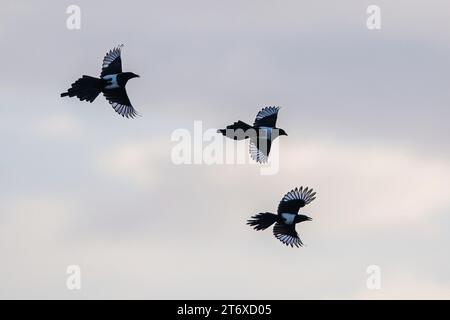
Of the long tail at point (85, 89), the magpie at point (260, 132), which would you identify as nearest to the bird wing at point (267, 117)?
the magpie at point (260, 132)

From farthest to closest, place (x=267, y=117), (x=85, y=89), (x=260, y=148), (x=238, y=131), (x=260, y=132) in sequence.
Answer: (x=267, y=117), (x=260, y=132), (x=260, y=148), (x=238, y=131), (x=85, y=89)

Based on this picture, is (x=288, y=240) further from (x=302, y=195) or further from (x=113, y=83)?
(x=113, y=83)

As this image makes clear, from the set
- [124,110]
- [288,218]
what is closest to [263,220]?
[288,218]

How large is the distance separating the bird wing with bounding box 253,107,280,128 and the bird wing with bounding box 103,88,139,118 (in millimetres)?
7234

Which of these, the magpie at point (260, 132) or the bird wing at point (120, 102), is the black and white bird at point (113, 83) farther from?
the magpie at point (260, 132)

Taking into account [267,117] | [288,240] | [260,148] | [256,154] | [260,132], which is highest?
[267,117]

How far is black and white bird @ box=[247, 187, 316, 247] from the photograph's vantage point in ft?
218

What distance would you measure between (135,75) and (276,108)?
846 centimetres

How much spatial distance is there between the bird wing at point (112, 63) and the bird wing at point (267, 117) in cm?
832

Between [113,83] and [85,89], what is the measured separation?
71.4 inches

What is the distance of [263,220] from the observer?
66500 millimetres
